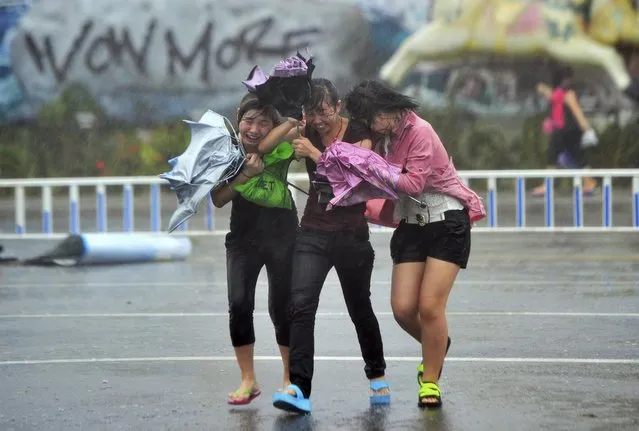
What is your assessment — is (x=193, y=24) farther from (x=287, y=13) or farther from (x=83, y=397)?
(x=83, y=397)

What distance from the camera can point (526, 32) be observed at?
28.3 m

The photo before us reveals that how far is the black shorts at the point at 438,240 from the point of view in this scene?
25.9 feet

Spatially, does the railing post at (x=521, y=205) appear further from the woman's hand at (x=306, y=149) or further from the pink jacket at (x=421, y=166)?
the woman's hand at (x=306, y=149)

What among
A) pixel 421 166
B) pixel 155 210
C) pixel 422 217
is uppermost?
pixel 421 166

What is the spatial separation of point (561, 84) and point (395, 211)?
19577 millimetres

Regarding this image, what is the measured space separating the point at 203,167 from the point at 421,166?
1.12 meters

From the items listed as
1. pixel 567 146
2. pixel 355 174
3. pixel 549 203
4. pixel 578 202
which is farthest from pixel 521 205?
pixel 355 174

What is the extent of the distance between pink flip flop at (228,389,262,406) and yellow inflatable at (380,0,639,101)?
2060 cm

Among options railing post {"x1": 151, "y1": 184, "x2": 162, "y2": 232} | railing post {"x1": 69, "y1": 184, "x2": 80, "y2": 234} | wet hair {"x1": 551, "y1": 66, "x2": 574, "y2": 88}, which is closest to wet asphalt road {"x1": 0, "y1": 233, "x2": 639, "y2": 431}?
railing post {"x1": 151, "y1": 184, "x2": 162, "y2": 232}

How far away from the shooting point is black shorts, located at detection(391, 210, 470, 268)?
788 centimetres

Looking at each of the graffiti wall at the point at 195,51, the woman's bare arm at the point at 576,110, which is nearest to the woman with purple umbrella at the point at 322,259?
the woman's bare arm at the point at 576,110

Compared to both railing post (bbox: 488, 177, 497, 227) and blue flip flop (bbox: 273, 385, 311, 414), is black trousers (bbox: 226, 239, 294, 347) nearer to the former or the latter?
blue flip flop (bbox: 273, 385, 311, 414)

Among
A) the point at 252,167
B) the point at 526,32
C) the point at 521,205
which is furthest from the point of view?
the point at 526,32

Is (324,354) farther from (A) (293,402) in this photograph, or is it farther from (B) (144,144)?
(B) (144,144)
